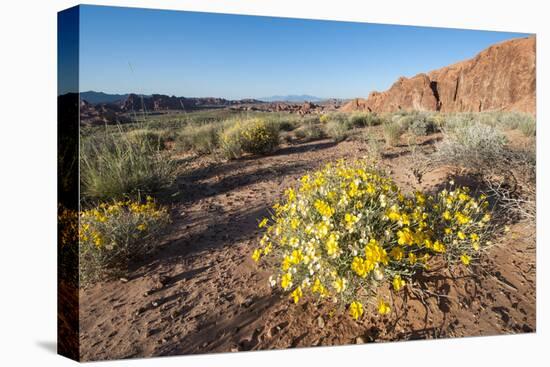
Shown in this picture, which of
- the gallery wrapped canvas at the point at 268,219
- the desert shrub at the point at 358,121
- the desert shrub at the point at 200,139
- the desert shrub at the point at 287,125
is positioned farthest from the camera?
the desert shrub at the point at 287,125

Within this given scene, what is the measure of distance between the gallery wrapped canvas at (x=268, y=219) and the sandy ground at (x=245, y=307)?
0.04 ft

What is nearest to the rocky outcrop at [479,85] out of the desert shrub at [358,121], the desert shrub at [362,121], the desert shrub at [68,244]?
the desert shrub at [362,121]

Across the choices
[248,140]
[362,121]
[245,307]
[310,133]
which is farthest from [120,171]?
[362,121]

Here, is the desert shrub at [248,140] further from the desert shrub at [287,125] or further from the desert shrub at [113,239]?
the desert shrub at [113,239]

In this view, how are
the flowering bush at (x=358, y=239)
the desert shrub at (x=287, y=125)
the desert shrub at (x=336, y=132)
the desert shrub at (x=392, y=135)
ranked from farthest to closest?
1. the desert shrub at (x=287, y=125)
2. the desert shrub at (x=336, y=132)
3. the desert shrub at (x=392, y=135)
4. the flowering bush at (x=358, y=239)

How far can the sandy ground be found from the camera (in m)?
2.47

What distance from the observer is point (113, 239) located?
2926 millimetres

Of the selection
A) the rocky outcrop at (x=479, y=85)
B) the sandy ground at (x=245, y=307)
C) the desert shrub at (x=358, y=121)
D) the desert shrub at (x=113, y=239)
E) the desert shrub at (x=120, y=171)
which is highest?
the rocky outcrop at (x=479, y=85)

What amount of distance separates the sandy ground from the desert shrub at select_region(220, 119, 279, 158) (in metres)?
3.60

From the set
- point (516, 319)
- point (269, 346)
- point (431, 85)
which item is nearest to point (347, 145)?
point (431, 85)

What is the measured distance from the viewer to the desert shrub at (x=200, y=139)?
8070mm

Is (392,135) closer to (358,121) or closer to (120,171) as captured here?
(358,121)

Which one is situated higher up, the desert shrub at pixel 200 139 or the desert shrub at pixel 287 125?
the desert shrub at pixel 287 125

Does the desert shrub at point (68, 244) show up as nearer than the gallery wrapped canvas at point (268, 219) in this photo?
No
